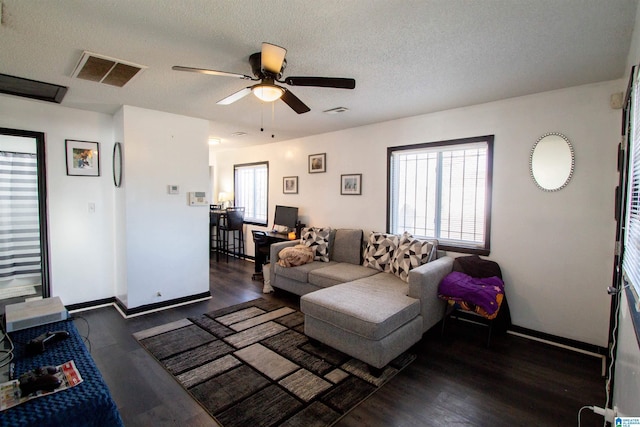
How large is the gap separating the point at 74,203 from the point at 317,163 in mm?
3317

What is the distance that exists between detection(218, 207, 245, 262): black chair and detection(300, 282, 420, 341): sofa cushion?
3.78 m

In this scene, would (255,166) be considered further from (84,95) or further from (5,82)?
(5,82)

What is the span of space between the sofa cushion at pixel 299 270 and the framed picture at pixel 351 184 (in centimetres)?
111

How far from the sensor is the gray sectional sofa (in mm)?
2396

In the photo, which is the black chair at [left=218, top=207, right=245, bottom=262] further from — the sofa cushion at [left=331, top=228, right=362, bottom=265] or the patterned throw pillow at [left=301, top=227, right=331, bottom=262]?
the sofa cushion at [left=331, top=228, right=362, bottom=265]

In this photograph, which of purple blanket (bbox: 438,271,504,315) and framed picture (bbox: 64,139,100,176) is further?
framed picture (bbox: 64,139,100,176)

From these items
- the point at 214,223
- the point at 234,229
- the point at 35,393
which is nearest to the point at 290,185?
the point at 234,229

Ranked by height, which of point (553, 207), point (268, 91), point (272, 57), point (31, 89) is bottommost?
point (553, 207)

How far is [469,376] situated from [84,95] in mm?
4480

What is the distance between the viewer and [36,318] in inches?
69.4

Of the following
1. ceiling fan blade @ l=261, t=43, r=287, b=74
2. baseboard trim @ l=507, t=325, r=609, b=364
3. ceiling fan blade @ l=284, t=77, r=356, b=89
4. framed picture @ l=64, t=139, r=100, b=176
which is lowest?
baseboard trim @ l=507, t=325, r=609, b=364

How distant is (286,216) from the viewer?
538 centimetres

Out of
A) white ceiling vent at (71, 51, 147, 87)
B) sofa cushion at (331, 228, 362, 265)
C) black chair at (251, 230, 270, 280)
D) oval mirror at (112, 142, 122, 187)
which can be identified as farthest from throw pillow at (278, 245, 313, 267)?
white ceiling vent at (71, 51, 147, 87)

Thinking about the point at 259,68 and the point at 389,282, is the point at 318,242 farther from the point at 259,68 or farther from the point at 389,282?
the point at 259,68
